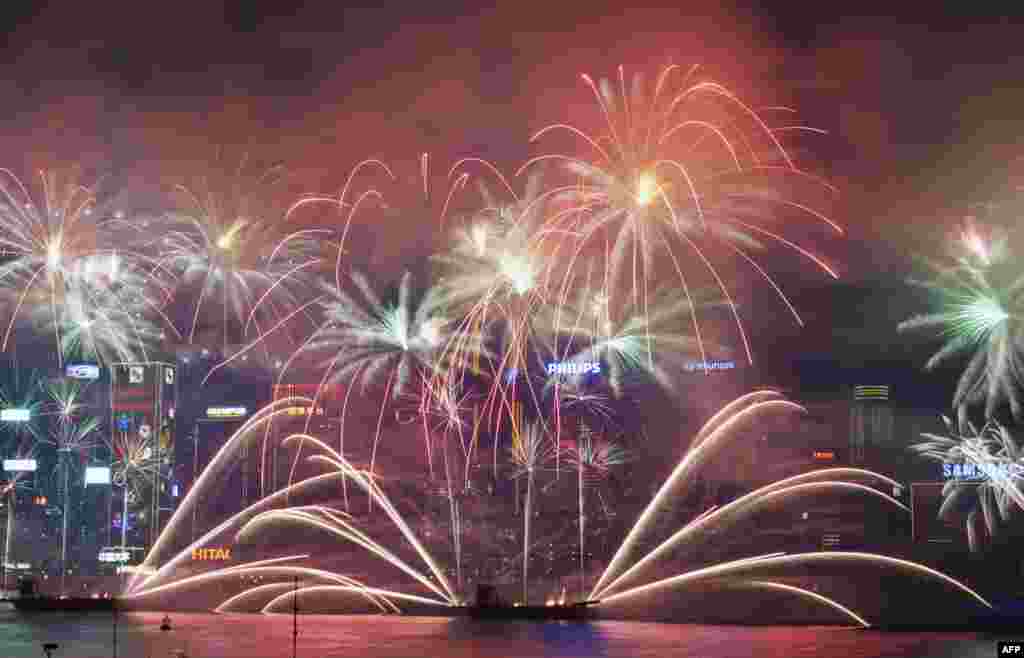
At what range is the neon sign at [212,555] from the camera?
10648 cm

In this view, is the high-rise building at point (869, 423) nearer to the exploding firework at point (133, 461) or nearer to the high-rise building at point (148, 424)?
the high-rise building at point (148, 424)

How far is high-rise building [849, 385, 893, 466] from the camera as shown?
344ft

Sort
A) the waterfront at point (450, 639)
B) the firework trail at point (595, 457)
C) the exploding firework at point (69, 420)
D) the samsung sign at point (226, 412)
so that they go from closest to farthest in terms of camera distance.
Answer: the waterfront at point (450, 639), the firework trail at point (595, 457), the exploding firework at point (69, 420), the samsung sign at point (226, 412)

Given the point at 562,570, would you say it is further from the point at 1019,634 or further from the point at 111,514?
the point at 111,514

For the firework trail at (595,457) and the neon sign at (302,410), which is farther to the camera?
the neon sign at (302,410)

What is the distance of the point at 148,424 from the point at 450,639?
267ft

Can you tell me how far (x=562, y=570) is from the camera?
96688 millimetres

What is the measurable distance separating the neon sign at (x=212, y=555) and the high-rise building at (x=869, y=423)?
54378mm

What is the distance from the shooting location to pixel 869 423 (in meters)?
106

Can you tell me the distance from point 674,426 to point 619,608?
37253 mm

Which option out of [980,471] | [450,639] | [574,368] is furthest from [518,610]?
[980,471]

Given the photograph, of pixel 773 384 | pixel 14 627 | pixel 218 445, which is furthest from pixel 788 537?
pixel 218 445

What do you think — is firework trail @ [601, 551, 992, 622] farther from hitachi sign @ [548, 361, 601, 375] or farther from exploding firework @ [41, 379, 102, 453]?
exploding firework @ [41, 379, 102, 453]

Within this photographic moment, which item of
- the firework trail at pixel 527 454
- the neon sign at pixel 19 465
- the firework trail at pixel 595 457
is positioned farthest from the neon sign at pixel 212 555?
the firework trail at pixel 595 457
